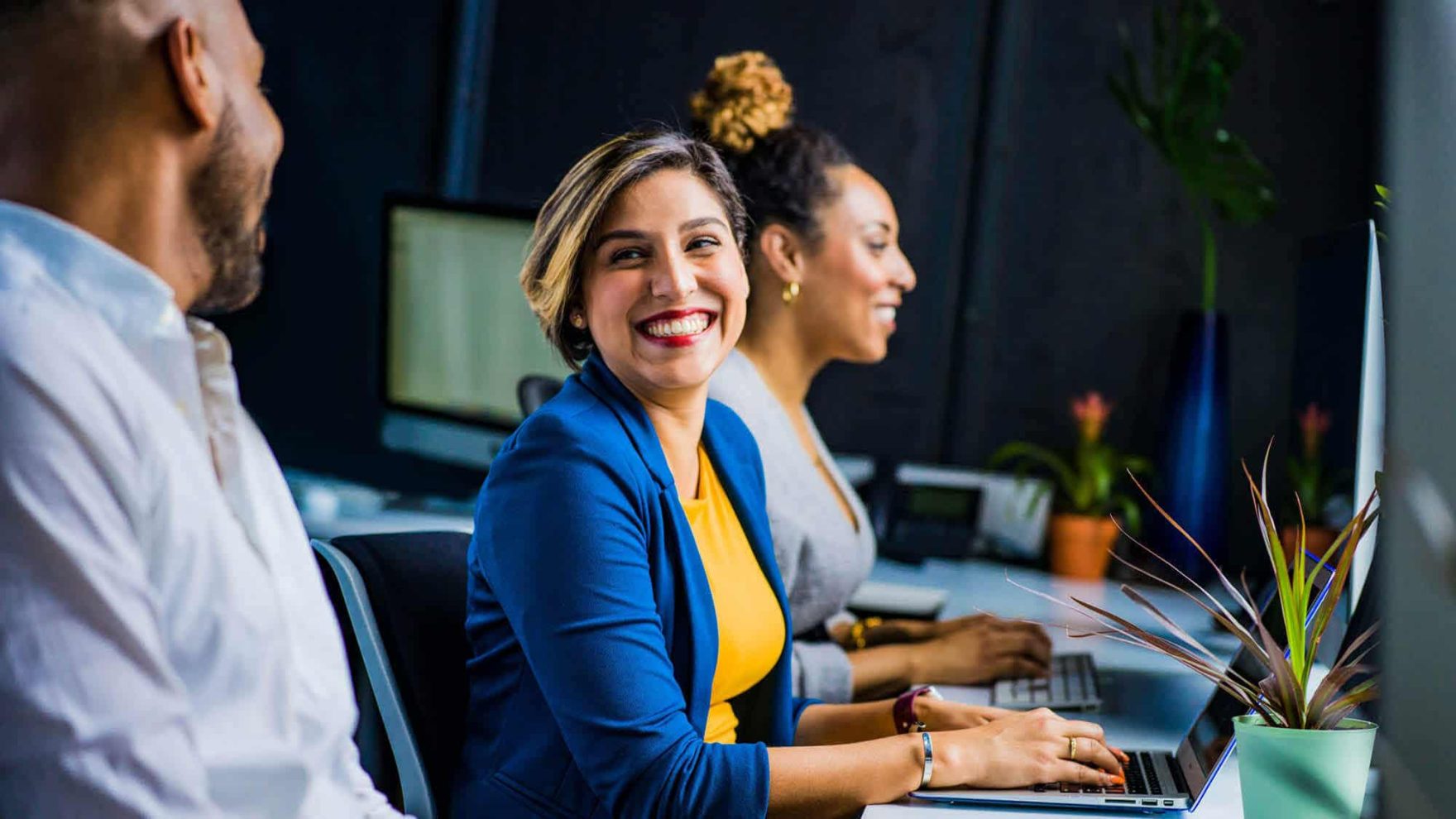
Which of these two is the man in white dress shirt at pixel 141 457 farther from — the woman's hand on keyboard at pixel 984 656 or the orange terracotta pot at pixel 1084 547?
the orange terracotta pot at pixel 1084 547

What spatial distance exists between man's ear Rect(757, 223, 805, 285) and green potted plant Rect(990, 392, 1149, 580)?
39.7 inches

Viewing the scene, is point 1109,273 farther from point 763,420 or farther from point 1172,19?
point 763,420

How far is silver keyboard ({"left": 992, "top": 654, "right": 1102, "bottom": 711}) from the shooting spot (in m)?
1.65

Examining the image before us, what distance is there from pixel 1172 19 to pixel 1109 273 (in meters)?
0.57

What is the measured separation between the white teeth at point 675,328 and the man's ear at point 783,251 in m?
0.64

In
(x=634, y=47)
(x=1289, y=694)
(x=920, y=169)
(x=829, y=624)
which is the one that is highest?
(x=634, y=47)

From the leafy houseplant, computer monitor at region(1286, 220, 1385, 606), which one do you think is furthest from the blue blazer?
the leafy houseplant

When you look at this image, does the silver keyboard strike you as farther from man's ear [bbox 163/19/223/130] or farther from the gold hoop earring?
man's ear [bbox 163/19/223/130]

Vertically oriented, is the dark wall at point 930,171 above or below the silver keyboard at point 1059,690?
above

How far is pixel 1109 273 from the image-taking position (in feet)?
10.00

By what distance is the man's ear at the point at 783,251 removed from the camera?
7.02 feet

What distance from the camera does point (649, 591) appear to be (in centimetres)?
129

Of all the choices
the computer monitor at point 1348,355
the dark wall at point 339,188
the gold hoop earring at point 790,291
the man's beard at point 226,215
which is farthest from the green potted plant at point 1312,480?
the dark wall at point 339,188

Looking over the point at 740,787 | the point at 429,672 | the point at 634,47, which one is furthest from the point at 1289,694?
the point at 634,47
